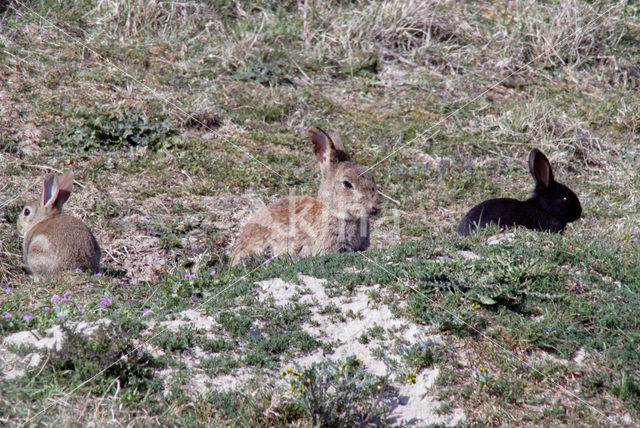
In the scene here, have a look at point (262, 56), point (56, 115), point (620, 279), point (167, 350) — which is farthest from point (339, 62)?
point (167, 350)

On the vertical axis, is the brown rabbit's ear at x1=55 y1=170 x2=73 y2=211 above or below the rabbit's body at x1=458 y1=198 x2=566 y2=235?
above

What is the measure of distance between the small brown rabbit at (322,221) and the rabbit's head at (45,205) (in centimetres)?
204

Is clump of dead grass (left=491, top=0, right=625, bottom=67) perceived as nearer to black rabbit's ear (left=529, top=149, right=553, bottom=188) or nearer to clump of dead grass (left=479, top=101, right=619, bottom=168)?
clump of dead grass (left=479, top=101, right=619, bottom=168)

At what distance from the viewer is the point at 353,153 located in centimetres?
981

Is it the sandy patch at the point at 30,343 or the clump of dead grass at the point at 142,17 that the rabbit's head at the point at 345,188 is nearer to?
the sandy patch at the point at 30,343

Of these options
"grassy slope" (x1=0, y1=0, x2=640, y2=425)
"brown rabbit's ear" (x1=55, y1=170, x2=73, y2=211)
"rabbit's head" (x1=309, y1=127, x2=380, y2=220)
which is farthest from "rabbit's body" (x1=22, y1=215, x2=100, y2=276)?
"rabbit's head" (x1=309, y1=127, x2=380, y2=220)

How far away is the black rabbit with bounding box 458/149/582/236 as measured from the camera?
757cm

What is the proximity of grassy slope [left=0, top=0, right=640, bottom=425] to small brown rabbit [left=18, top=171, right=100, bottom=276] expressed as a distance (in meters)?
0.34

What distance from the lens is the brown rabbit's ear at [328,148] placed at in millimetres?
7535

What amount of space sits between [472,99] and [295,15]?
366cm

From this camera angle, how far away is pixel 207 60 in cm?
1103

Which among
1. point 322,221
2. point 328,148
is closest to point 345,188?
point 322,221

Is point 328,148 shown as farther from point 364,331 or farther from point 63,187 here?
point 364,331

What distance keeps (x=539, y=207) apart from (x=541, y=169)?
0.49 m
